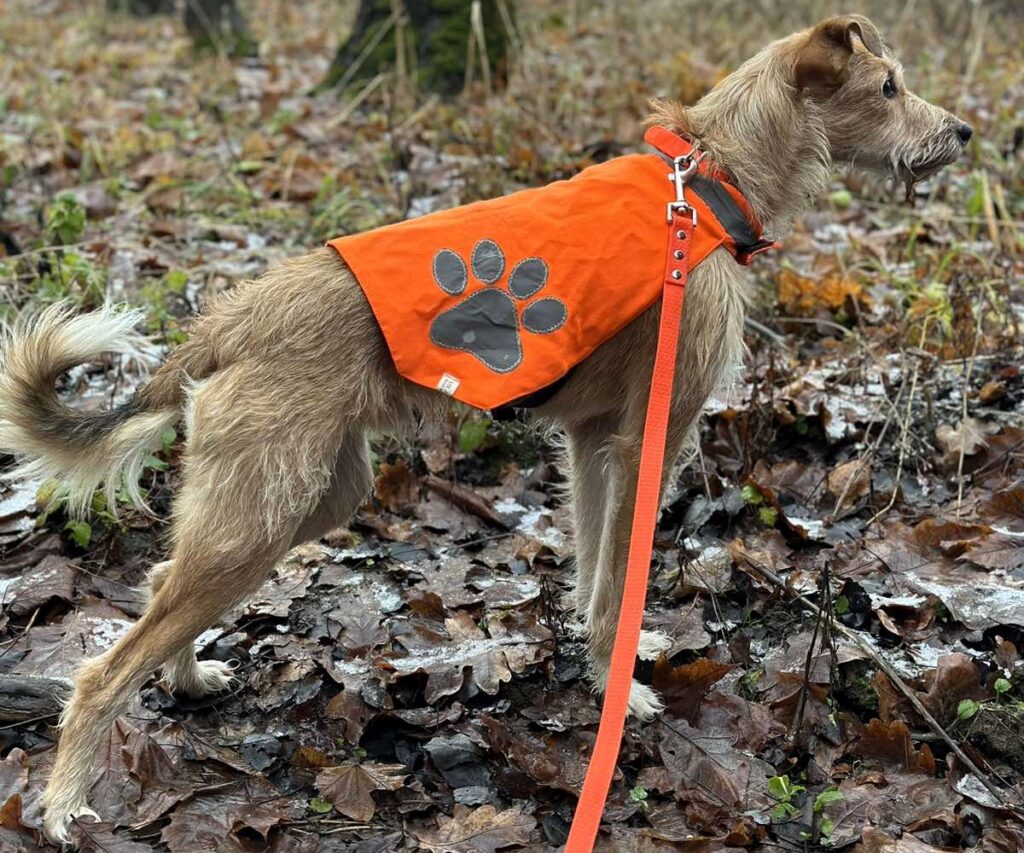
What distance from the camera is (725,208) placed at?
12.0ft

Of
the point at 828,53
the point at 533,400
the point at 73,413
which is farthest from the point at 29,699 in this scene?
the point at 828,53

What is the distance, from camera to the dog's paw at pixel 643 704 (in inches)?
149

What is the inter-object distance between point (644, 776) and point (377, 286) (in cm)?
185

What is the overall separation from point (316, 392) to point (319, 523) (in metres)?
0.91

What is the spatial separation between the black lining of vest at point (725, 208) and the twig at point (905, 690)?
133 cm

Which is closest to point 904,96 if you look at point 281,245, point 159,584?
point 159,584

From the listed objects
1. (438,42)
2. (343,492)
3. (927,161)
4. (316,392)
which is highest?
(438,42)

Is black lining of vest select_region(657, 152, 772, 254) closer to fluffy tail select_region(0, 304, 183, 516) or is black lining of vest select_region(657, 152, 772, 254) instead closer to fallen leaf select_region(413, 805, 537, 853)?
fluffy tail select_region(0, 304, 183, 516)

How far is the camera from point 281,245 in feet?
23.0

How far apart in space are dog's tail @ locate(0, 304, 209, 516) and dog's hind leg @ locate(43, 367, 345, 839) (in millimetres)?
307

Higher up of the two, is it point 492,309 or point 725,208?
point 725,208

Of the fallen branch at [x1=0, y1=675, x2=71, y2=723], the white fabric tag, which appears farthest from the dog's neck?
the fallen branch at [x1=0, y1=675, x2=71, y2=723]

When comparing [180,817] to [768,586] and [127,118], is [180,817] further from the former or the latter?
[127,118]

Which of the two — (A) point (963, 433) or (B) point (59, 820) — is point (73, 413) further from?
(A) point (963, 433)
